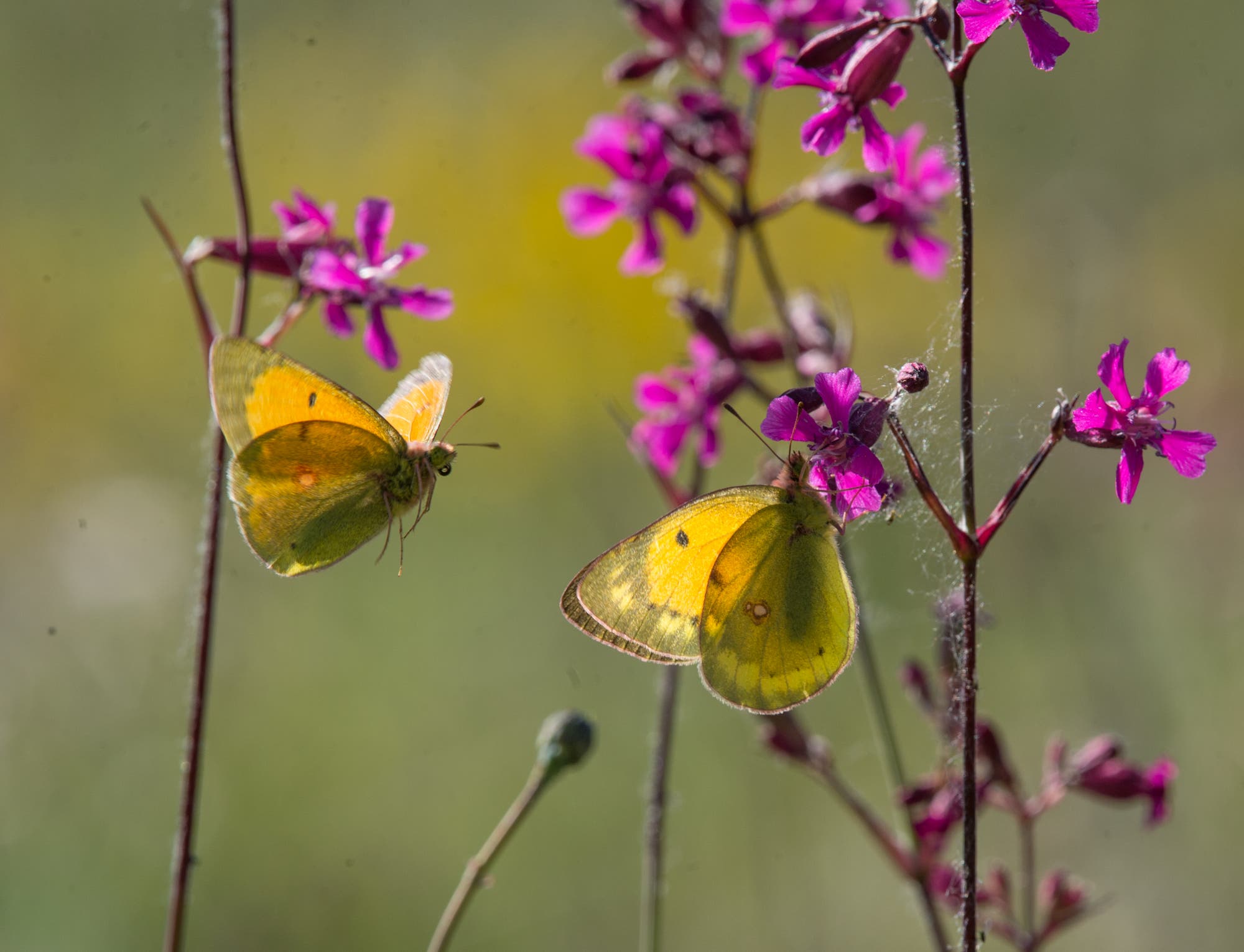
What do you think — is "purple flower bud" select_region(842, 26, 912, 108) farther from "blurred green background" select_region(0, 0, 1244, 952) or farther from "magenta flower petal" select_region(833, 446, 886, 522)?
"blurred green background" select_region(0, 0, 1244, 952)

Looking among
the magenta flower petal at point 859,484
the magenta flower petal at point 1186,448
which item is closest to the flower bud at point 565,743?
the magenta flower petal at point 859,484

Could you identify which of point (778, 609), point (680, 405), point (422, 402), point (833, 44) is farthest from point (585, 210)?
point (778, 609)

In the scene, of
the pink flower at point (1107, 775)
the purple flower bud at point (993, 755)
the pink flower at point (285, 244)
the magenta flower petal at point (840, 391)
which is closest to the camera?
the magenta flower petal at point (840, 391)

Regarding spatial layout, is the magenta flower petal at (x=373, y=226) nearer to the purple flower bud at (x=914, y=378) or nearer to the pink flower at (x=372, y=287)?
the pink flower at (x=372, y=287)

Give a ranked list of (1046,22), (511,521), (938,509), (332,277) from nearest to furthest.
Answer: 1. (938,509)
2. (1046,22)
3. (332,277)
4. (511,521)

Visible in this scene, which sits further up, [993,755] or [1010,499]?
[1010,499]

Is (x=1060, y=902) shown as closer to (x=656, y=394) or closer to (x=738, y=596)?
(x=738, y=596)

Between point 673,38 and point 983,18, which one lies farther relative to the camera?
point 673,38
